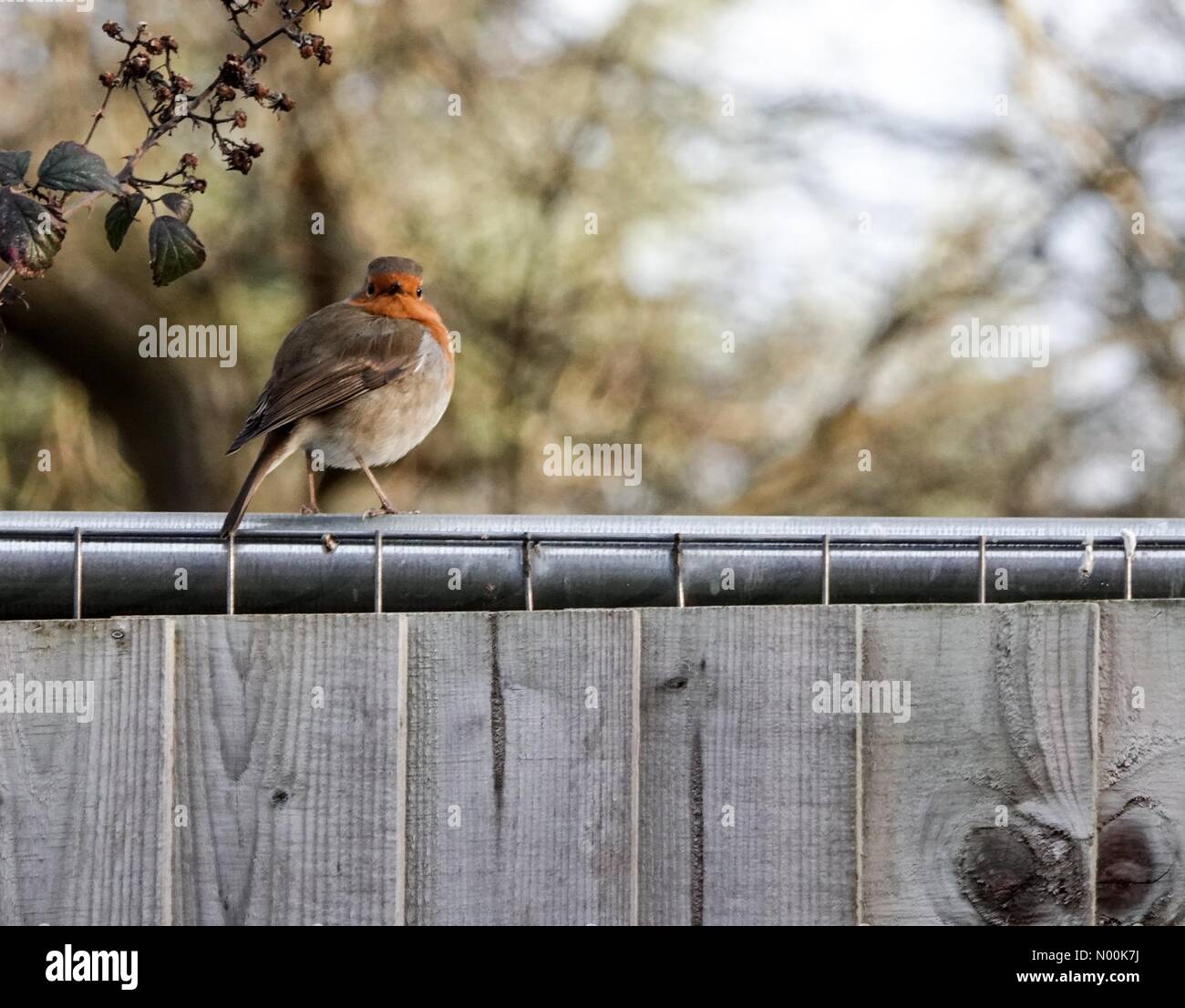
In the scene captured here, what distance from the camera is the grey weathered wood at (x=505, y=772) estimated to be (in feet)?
5.43

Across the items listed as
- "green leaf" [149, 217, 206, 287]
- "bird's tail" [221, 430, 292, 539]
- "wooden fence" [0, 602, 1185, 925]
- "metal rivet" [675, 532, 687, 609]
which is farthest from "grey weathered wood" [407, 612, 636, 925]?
"bird's tail" [221, 430, 292, 539]

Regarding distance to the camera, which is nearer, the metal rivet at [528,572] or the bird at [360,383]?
the metal rivet at [528,572]

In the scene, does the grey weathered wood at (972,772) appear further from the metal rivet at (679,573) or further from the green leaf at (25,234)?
the green leaf at (25,234)

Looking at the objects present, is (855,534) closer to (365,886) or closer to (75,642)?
(365,886)

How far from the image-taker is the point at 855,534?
1.71 meters

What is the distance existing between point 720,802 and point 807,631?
0.22 meters

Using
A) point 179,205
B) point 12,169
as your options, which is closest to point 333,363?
point 179,205

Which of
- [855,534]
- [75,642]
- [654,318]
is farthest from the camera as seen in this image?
[654,318]

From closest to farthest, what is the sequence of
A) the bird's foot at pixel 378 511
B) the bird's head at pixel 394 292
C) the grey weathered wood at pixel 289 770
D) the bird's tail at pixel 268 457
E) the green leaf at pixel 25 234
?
the green leaf at pixel 25 234 < the grey weathered wood at pixel 289 770 < the bird's foot at pixel 378 511 < the bird's tail at pixel 268 457 < the bird's head at pixel 394 292

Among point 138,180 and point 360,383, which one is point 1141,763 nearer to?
point 138,180

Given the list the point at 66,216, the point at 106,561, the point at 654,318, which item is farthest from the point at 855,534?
the point at 654,318

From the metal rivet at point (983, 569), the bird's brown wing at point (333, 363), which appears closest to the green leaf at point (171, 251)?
the metal rivet at point (983, 569)

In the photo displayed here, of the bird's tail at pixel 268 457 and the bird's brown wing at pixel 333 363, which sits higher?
the bird's brown wing at pixel 333 363

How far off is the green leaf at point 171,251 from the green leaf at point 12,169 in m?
0.15
